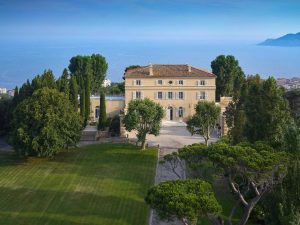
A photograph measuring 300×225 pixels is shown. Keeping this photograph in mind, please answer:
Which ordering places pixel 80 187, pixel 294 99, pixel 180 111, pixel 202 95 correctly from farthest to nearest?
1. pixel 180 111
2. pixel 202 95
3. pixel 294 99
4. pixel 80 187

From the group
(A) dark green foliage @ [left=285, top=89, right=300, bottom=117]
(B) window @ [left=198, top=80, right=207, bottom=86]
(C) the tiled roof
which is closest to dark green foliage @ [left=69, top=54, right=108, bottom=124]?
(C) the tiled roof

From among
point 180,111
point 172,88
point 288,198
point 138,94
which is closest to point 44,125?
point 138,94

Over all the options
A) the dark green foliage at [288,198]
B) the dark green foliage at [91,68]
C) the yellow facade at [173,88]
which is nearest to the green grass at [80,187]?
the dark green foliage at [288,198]

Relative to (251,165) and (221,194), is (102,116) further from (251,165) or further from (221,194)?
(251,165)

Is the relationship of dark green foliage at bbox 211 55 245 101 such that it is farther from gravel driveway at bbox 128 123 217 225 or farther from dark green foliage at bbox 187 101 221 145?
dark green foliage at bbox 187 101 221 145

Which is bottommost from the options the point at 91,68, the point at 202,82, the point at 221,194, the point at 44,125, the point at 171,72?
the point at 221,194

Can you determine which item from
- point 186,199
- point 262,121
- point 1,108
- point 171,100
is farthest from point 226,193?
point 1,108

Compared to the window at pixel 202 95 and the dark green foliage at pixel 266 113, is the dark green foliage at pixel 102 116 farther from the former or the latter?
the dark green foliage at pixel 266 113

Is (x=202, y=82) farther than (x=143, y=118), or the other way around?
(x=202, y=82)
